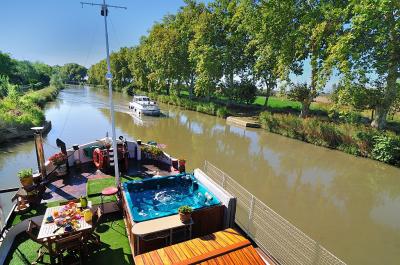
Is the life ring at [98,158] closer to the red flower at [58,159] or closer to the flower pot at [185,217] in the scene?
the red flower at [58,159]

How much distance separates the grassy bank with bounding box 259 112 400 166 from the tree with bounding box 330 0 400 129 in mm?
3639

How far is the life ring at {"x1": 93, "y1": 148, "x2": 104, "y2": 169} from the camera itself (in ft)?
37.3

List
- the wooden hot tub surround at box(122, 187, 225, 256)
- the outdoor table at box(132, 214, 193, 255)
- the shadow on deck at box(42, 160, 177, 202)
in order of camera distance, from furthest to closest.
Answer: the shadow on deck at box(42, 160, 177, 202) < the wooden hot tub surround at box(122, 187, 225, 256) < the outdoor table at box(132, 214, 193, 255)

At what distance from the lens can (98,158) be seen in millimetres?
11648

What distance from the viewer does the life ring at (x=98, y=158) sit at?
11359 millimetres

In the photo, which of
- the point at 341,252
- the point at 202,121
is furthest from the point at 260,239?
the point at 202,121

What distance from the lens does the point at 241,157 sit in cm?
1822

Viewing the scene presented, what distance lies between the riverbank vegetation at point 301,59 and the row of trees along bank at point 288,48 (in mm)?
81

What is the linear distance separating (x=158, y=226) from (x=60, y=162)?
693cm

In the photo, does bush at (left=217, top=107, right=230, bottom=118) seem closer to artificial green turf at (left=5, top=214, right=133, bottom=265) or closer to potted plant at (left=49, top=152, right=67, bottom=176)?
potted plant at (left=49, top=152, right=67, bottom=176)

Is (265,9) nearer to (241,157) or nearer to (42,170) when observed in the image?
(241,157)

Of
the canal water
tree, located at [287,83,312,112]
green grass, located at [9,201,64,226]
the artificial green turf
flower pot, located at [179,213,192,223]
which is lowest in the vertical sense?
the canal water

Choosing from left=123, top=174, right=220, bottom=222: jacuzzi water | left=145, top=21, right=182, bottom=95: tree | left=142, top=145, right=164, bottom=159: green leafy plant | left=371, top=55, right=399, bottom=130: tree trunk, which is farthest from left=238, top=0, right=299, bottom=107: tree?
left=123, top=174, right=220, bottom=222: jacuzzi water

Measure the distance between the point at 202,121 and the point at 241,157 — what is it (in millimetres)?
14648
